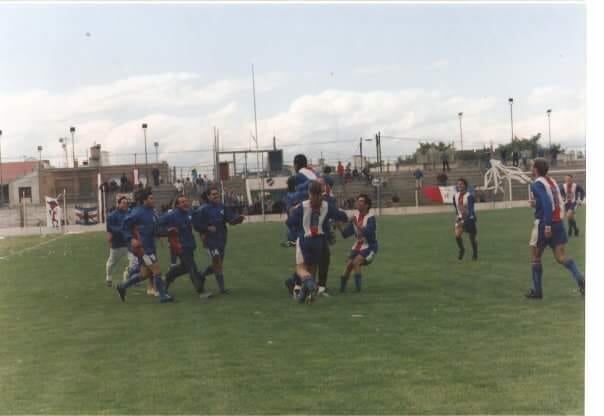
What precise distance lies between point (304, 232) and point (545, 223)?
3322mm

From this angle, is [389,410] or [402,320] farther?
[402,320]

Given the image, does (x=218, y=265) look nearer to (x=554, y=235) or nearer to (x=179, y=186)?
(x=554, y=235)

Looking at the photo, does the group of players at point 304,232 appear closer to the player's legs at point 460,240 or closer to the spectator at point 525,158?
the player's legs at point 460,240

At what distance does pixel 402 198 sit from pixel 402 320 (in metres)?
45.5

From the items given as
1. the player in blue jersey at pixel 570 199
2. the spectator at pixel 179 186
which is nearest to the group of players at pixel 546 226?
the player in blue jersey at pixel 570 199

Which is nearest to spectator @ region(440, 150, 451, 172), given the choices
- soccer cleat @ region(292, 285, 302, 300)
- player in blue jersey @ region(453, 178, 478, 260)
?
player in blue jersey @ region(453, 178, 478, 260)

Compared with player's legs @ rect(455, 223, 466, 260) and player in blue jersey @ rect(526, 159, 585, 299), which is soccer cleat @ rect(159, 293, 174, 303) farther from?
player's legs @ rect(455, 223, 466, 260)

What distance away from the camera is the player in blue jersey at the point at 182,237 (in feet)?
47.9

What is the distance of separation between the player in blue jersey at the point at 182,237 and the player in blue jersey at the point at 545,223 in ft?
17.3

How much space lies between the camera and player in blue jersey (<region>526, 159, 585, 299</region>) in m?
12.1

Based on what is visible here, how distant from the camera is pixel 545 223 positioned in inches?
476

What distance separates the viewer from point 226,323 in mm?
11195

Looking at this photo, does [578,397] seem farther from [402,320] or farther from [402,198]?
[402,198]

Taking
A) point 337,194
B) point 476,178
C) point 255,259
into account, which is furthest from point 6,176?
point 255,259
